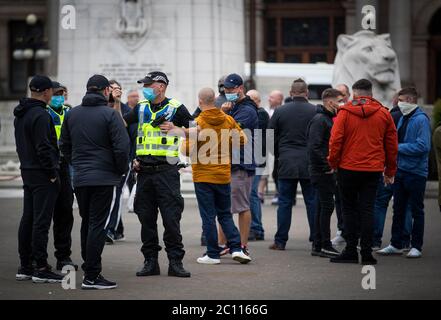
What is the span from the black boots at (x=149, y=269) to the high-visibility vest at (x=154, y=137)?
1.05 metres

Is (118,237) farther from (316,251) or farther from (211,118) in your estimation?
(211,118)

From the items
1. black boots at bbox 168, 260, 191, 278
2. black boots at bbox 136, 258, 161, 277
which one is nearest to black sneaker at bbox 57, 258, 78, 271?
black boots at bbox 136, 258, 161, 277

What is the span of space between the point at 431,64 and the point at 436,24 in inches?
69.4

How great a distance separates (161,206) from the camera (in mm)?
11516

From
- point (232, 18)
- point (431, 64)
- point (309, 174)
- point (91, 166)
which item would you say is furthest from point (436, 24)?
point (91, 166)

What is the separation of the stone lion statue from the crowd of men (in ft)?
28.3

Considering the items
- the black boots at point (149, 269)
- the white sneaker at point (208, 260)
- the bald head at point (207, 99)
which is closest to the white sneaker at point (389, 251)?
the white sneaker at point (208, 260)

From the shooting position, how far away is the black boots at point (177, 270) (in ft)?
37.4

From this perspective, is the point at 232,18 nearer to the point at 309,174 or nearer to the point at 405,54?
the point at 309,174

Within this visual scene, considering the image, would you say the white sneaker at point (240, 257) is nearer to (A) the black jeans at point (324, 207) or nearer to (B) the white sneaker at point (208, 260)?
(B) the white sneaker at point (208, 260)

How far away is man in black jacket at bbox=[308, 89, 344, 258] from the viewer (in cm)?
1323

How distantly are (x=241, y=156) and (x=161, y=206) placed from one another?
2.13m
